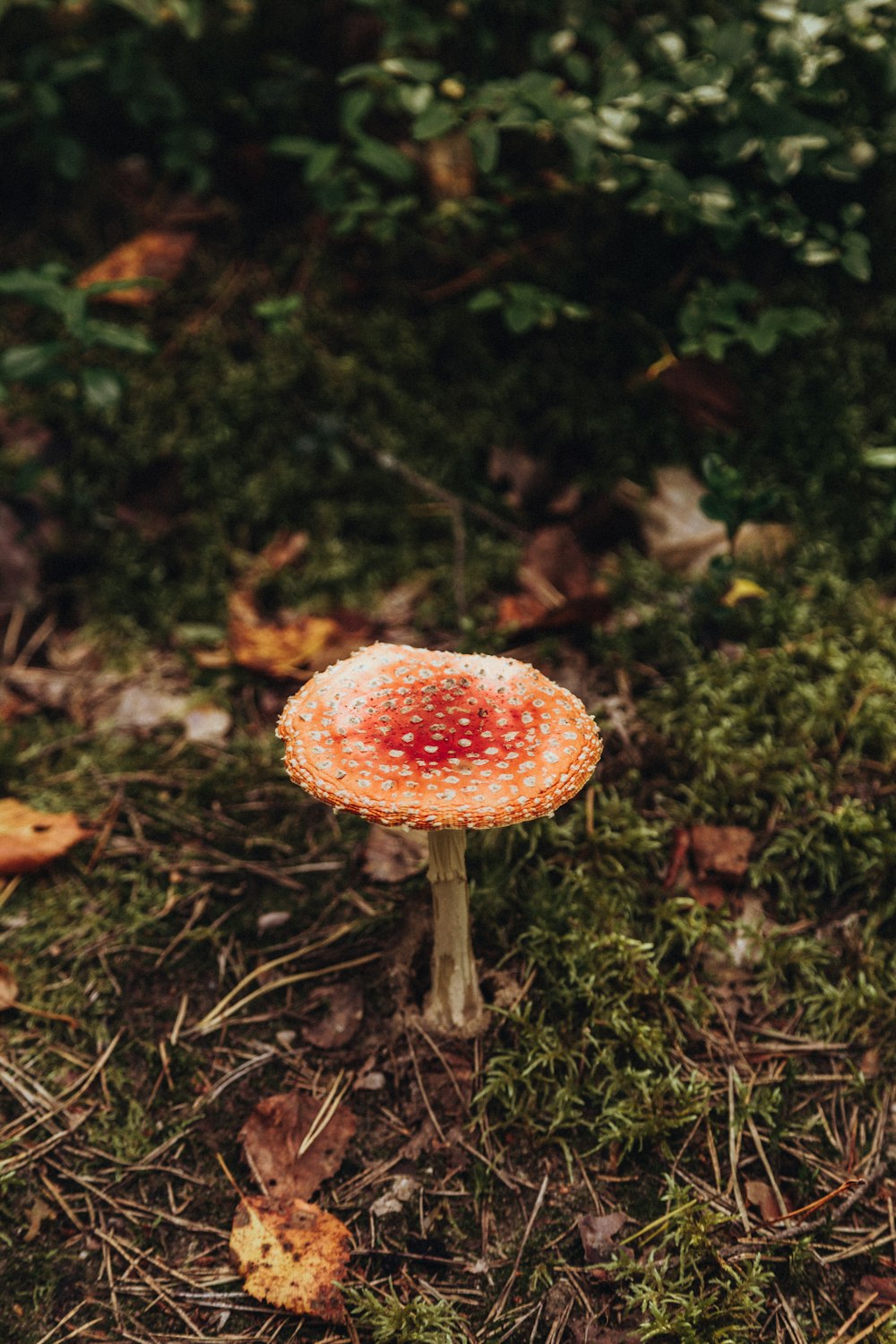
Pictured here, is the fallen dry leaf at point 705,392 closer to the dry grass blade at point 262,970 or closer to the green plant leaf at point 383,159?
the green plant leaf at point 383,159

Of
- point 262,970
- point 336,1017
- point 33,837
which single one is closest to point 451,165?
point 33,837

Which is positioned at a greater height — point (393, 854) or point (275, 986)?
point (393, 854)

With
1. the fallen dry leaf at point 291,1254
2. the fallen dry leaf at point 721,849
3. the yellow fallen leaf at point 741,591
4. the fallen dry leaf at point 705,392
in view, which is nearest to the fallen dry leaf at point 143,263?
the fallen dry leaf at point 705,392

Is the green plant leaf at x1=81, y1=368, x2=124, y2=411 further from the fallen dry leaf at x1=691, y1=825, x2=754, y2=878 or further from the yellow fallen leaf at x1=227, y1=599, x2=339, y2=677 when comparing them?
the fallen dry leaf at x1=691, y1=825, x2=754, y2=878

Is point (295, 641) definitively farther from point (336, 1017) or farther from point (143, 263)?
point (143, 263)

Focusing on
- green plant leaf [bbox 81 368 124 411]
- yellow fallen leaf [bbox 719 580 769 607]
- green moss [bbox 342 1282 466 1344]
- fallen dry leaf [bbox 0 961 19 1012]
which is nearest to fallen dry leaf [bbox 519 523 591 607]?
yellow fallen leaf [bbox 719 580 769 607]

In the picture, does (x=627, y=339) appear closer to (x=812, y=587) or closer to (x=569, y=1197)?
(x=812, y=587)

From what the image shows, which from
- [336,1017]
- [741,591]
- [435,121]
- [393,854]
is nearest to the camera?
[336,1017]
